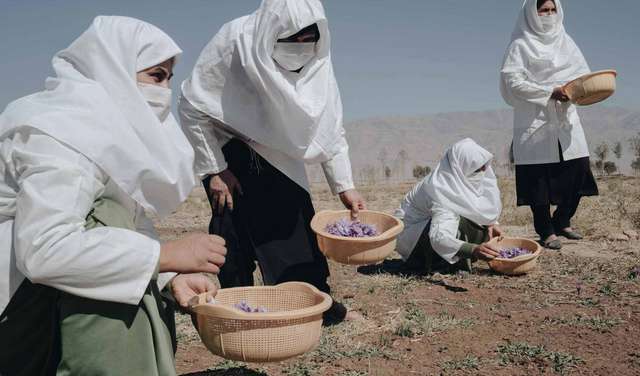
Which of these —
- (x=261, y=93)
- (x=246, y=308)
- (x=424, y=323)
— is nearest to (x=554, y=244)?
(x=424, y=323)

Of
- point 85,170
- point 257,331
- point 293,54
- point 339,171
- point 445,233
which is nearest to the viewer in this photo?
point 85,170

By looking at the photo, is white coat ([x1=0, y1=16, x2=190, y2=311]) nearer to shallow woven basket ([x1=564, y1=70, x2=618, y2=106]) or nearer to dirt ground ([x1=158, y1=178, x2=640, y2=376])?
dirt ground ([x1=158, y1=178, x2=640, y2=376])

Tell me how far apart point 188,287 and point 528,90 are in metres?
4.62

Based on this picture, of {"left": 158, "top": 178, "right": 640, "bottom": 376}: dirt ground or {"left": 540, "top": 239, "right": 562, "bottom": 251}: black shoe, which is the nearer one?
{"left": 158, "top": 178, "right": 640, "bottom": 376}: dirt ground

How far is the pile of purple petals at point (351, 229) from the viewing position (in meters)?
3.57

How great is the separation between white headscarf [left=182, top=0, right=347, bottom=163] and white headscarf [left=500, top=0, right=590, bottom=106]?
344 cm

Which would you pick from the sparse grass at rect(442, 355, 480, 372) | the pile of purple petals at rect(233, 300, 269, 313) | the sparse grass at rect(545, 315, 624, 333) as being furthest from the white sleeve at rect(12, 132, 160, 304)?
the sparse grass at rect(545, 315, 624, 333)

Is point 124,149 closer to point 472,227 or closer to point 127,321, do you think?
point 127,321

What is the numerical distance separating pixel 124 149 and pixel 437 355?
2.16 meters

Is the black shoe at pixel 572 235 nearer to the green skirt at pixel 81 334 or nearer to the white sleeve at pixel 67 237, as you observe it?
the green skirt at pixel 81 334

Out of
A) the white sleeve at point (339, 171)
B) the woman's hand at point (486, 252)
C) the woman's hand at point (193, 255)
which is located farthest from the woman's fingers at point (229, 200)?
the woman's hand at point (486, 252)

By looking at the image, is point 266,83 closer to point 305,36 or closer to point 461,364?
point 305,36

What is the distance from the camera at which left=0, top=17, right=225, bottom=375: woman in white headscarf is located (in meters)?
1.64

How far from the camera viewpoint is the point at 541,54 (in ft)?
19.9
